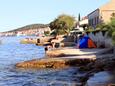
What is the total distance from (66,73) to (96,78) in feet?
32.2

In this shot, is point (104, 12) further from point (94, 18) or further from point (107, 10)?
point (94, 18)

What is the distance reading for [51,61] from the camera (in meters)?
35.6

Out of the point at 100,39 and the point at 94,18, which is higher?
the point at 94,18

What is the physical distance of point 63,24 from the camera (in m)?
109

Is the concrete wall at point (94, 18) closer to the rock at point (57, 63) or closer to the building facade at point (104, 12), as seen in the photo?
the building facade at point (104, 12)

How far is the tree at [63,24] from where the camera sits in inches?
4264

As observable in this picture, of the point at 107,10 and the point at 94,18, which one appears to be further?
the point at 94,18

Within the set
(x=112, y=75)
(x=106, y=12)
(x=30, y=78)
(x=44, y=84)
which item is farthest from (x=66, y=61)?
(x=106, y=12)

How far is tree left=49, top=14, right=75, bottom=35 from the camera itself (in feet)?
355

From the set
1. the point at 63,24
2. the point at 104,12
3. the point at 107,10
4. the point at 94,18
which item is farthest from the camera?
the point at 63,24

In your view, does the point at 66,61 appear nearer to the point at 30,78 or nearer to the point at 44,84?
the point at 30,78

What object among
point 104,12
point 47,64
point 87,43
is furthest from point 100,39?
point 104,12

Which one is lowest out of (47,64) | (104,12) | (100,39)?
(47,64)

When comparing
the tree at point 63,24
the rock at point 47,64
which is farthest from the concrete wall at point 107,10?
the rock at point 47,64
